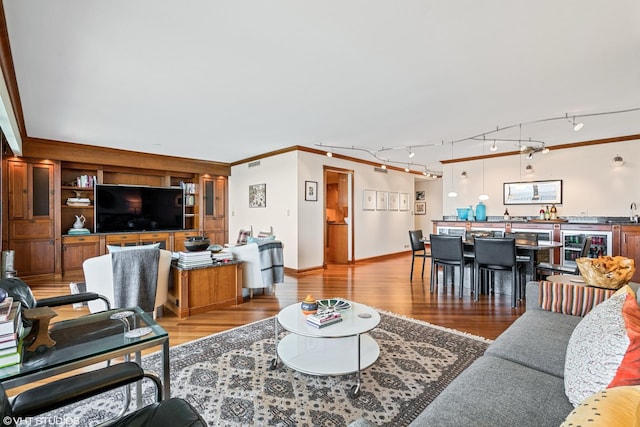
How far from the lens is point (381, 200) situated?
7.62 metres

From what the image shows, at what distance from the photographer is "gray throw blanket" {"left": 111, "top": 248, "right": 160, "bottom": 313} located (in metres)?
2.99

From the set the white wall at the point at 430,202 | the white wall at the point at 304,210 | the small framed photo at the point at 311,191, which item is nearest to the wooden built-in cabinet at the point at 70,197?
the white wall at the point at 304,210

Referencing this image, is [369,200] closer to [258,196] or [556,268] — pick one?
[258,196]

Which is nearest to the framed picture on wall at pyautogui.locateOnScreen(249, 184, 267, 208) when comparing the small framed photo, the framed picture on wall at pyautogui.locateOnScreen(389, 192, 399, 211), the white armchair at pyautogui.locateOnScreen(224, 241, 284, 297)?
the small framed photo

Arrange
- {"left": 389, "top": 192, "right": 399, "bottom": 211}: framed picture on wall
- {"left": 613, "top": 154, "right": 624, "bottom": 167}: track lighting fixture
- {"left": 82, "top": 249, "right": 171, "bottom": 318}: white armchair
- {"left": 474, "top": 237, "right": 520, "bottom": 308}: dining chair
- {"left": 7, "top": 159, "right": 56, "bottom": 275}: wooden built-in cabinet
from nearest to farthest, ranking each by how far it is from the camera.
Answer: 1. {"left": 82, "top": 249, "right": 171, "bottom": 318}: white armchair
2. {"left": 474, "top": 237, "right": 520, "bottom": 308}: dining chair
3. {"left": 7, "top": 159, "right": 56, "bottom": 275}: wooden built-in cabinet
4. {"left": 613, "top": 154, "right": 624, "bottom": 167}: track lighting fixture
5. {"left": 389, "top": 192, "right": 399, "bottom": 211}: framed picture on wall

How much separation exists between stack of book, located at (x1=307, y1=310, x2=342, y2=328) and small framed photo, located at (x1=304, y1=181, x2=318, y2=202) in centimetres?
380

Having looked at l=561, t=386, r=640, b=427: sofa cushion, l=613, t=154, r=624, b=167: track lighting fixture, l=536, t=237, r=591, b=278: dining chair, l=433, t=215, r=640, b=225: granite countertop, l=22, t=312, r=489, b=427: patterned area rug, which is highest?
l=613, t=154, r=624, b=167: track lighting fixture

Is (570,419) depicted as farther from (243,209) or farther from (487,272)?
(243,209)

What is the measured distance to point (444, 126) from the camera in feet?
14.7

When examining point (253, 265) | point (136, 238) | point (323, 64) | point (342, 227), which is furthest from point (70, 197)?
point (323, 64)

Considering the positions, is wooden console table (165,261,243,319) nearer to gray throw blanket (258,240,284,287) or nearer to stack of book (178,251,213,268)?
stack of book (178,251,213,268)

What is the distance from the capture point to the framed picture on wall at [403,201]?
823cm

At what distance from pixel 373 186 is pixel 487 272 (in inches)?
140

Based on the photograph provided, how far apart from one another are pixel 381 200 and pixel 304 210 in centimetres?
256
